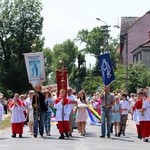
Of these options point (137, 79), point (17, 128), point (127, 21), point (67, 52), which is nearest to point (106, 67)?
point (17, 128)

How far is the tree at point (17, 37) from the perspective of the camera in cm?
8338

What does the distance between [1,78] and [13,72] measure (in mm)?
2617

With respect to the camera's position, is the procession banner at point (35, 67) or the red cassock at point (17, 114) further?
the procession banner at point (35, 67)

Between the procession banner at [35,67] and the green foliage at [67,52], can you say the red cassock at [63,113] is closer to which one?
the procession banner at [35,67]

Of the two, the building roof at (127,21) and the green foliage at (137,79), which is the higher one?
the building roof at (127,21)

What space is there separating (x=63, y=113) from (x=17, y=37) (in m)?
60.5

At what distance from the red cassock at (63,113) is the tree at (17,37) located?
58233 millimetres

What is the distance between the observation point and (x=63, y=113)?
2419cm

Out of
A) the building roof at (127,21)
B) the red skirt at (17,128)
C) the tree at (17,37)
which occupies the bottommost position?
the red skirt at (17,128)

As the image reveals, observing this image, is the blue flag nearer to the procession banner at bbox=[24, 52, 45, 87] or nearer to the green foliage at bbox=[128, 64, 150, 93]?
the procession banner at bbox=[24, 52, 45, 87]

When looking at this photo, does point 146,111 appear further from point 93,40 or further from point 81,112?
point 93,40

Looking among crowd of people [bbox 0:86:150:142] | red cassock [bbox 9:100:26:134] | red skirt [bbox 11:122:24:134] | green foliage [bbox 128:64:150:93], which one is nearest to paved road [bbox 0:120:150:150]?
crowd of people [bbox 0:86:150:142]

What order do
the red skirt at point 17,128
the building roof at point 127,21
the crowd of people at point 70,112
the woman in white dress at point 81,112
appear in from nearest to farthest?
1. the crowd of people at point 70,112
2. the red skirt at point 17,128
3. the woman in white dress at point 81,112
4. the building roof at point 127,21

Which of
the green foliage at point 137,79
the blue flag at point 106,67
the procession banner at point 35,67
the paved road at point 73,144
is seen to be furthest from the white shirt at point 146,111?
the green foliage at point 137,79
